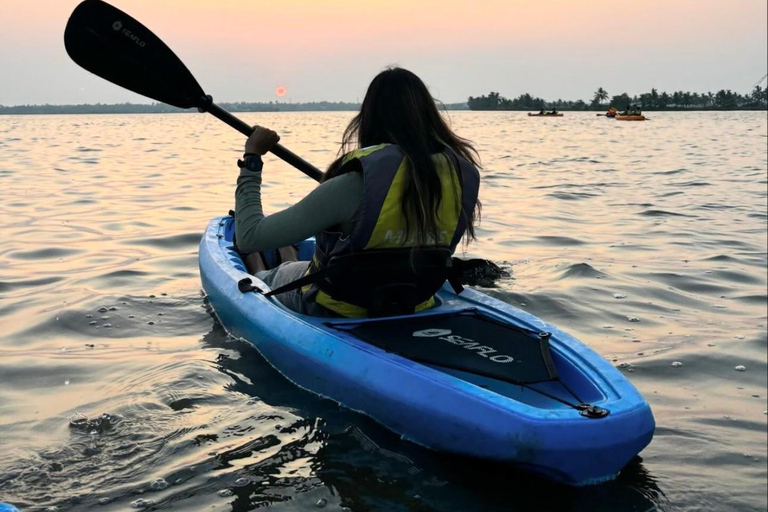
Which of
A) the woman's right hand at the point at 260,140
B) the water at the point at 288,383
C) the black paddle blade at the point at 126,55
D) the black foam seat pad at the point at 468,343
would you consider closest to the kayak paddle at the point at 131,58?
the black paddle blade at the point at 126,55

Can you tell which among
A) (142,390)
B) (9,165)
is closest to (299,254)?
(142,390)

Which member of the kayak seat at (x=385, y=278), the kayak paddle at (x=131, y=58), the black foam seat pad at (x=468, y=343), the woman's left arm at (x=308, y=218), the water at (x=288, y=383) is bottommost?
the water at (x=288, y=383)

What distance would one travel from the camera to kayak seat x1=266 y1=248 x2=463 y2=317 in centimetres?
319

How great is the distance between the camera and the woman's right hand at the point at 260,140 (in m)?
3.34

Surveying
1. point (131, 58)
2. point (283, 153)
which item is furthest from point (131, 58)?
point (283, 153)

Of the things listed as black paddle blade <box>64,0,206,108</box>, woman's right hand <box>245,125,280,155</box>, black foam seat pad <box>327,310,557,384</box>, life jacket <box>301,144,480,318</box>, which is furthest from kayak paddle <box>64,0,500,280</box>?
life jacket <box>301,144,480,318</box>

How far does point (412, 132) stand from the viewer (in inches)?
120

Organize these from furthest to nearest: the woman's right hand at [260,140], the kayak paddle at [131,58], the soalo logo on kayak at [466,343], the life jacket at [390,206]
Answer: the kayak paddle at [131,58], the woman's right hand at [260,140], the soalo logo on kayak at [466,343], the life jacket at [390,206]

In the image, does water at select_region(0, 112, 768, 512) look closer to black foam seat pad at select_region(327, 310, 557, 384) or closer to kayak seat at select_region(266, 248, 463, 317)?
black foam seat pad at select_region(327, 310, 557, 384)

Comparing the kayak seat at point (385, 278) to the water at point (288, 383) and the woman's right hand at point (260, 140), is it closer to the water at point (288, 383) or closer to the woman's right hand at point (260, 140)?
the water at point (288, 383)

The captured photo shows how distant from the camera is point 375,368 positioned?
10.1 feet

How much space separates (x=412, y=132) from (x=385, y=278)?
2.26 feet

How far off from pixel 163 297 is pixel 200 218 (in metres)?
3.61

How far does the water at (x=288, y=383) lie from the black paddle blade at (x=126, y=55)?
5.02 feet
